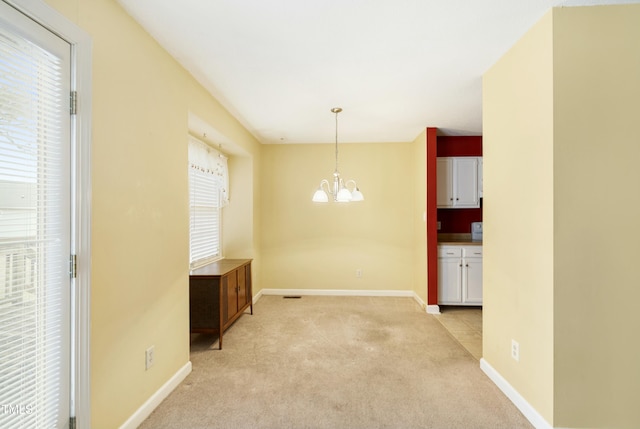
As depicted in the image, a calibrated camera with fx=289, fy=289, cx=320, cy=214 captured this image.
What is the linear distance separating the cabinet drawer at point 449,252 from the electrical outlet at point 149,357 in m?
3.61

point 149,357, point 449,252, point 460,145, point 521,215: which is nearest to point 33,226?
point 149,357

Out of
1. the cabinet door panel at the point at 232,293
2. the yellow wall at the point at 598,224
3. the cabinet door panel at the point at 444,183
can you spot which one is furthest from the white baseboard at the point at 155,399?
the cabinet door panel at the point at 444,183

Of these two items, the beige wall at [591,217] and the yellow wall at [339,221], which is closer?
the beige wall at [591,217]

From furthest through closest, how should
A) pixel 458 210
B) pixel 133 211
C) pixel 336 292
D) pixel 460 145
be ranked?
pixel 336 292, pixel 458 210, pixel 460 145, pixel 133 211

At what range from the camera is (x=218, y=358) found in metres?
2.73

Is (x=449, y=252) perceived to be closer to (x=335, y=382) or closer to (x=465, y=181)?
(x=465, y=181)

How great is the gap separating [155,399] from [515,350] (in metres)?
2.55

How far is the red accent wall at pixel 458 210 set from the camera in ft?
14.8

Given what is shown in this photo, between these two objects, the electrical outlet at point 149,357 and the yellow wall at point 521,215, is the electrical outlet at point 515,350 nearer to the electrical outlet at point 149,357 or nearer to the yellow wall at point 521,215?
the yellow wall at point 521,215

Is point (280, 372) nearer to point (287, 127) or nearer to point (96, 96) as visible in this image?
point (96, 96)

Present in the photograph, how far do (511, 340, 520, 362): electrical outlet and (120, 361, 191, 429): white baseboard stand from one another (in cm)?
253

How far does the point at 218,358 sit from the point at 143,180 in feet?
5.89

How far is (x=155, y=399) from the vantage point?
2006 millimetres

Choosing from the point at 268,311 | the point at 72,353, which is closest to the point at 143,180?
the point at 72,353
